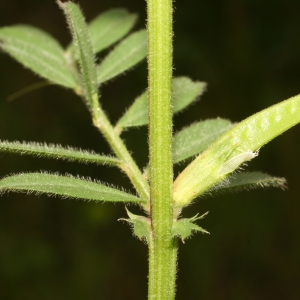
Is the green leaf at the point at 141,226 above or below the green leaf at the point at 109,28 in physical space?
below

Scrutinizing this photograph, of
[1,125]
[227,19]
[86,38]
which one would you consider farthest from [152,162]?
[227,19]

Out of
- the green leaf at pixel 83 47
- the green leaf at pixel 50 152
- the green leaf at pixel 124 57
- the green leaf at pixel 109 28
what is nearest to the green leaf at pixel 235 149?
the green leaf at pixel 50 152

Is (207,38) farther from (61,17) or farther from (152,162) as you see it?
(152,162)

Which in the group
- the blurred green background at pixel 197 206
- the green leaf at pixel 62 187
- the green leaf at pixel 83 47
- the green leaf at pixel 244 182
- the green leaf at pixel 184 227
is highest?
the blurred green background at pixel 197 206

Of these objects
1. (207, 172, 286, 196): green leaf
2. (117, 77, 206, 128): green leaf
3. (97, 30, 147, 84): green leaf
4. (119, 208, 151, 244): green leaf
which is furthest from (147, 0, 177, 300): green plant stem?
(97, 30, 147, 84): green leaf

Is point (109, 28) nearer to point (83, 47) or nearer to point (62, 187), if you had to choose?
point (83, 47)

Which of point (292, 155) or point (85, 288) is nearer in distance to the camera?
point (85, 288)

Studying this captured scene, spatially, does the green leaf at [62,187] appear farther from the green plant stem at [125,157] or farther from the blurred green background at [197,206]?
the blurred green background at [197,206]
